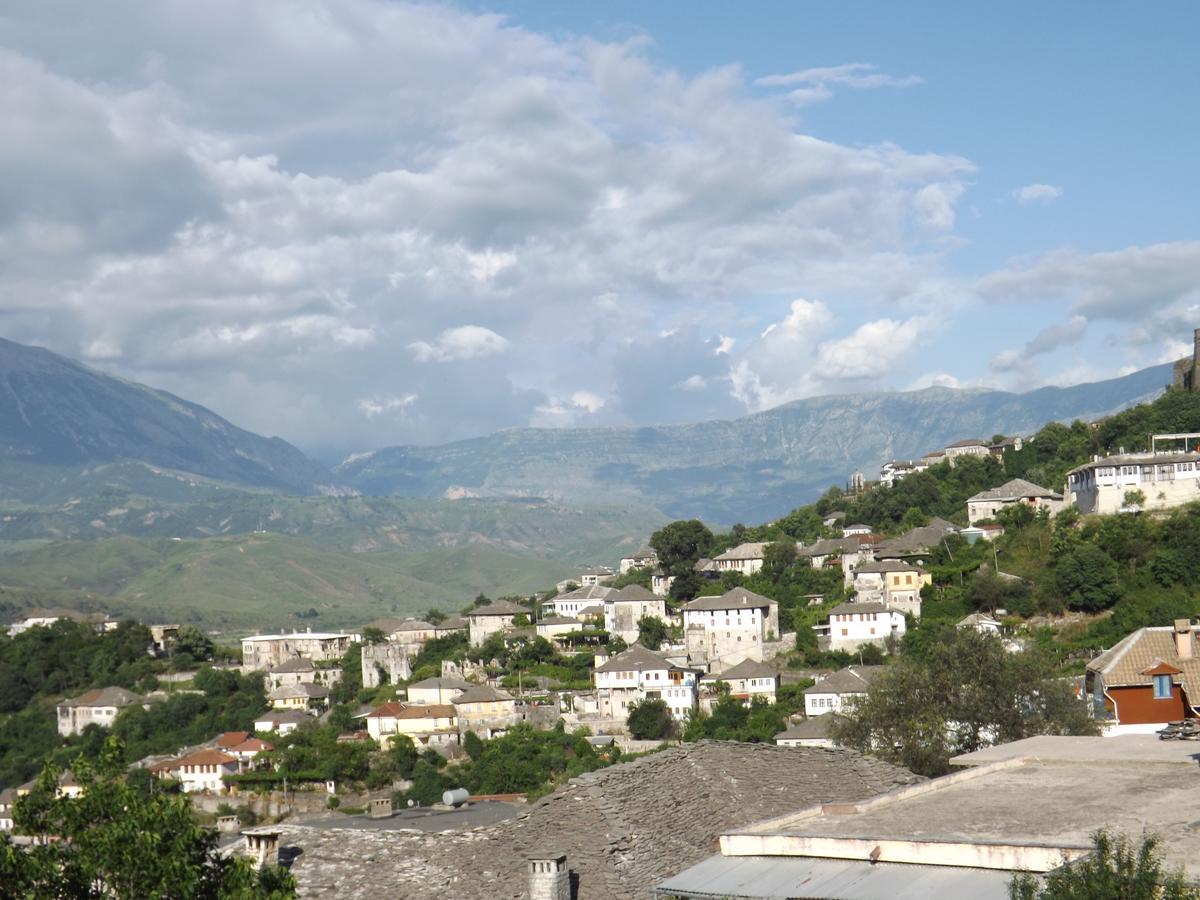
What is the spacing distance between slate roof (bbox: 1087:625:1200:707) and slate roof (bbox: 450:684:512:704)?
156 feet

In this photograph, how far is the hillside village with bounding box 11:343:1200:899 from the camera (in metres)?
62.0

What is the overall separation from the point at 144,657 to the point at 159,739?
→ 23.2 meters

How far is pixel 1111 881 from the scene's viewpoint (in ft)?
43.6

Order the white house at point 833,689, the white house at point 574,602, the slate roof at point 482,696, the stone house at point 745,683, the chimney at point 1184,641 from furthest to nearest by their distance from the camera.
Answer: the white house at point 574,602 → the slate roof at point 482,696 → the stone house at point 745,683 → the white house at point 833,689 → the chimney at point 1184,641

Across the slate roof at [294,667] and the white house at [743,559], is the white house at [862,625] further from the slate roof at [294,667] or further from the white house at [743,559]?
the slate roof at [294,667]

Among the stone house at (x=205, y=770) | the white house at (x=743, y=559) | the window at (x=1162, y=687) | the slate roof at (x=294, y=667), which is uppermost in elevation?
the white house at (x=743, y=559)

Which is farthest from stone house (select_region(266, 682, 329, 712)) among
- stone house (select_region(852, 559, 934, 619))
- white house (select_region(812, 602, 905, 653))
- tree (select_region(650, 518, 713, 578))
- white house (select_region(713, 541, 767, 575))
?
stone house (select_region(852, 559, 934, 619))

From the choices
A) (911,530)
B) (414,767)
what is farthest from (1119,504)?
(414,767)

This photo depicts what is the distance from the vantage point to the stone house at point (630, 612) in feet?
291

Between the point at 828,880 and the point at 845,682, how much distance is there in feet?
171

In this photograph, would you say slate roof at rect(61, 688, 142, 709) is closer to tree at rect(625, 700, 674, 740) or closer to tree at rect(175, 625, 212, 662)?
tree at rect(175, 625, 212, 662)

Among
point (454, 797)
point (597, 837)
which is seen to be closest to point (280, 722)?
point (454, 797)

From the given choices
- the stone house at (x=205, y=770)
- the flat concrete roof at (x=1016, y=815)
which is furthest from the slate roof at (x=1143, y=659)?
the stone house at (x=205, y=770)

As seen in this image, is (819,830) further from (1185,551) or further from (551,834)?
(1185,551)
